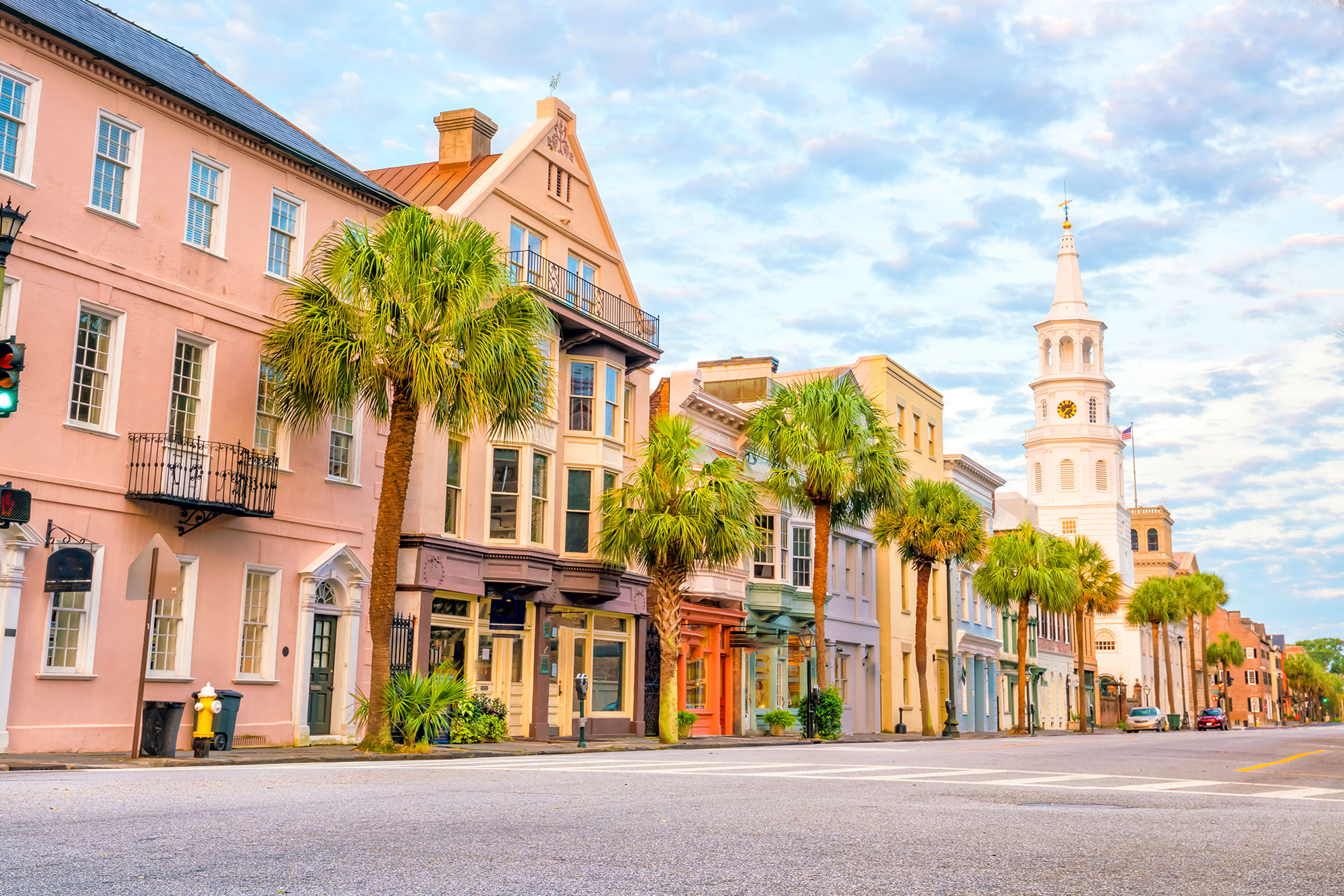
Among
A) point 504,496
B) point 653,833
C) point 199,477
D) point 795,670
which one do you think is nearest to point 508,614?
point 504,496

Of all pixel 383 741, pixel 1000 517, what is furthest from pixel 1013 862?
pixel 1000 517

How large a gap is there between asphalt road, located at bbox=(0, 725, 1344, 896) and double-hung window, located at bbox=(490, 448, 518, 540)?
47.2 feet

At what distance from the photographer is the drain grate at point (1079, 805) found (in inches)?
441

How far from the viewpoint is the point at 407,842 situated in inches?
305

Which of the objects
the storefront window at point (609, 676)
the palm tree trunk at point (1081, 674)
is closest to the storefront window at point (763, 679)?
the storefront window at point (609, 676)

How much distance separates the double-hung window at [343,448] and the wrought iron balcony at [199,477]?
231 centimetres

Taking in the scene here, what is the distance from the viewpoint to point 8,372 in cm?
1223

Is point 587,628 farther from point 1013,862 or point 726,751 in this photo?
point 1013,862

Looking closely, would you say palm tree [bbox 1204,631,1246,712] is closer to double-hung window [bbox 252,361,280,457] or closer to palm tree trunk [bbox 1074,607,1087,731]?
palm tree trunk [bbox 1074,607,1087,731]

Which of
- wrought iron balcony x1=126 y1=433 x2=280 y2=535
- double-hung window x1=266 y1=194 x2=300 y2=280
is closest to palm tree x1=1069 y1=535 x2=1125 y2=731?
double-hung window x1=266 y1=194 x2=300 y2=280

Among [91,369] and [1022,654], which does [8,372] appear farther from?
[1022,654]

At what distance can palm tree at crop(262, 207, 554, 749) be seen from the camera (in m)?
21.4

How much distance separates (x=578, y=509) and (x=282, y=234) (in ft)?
35.3

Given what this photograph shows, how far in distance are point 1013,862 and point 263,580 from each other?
19.1 metres
